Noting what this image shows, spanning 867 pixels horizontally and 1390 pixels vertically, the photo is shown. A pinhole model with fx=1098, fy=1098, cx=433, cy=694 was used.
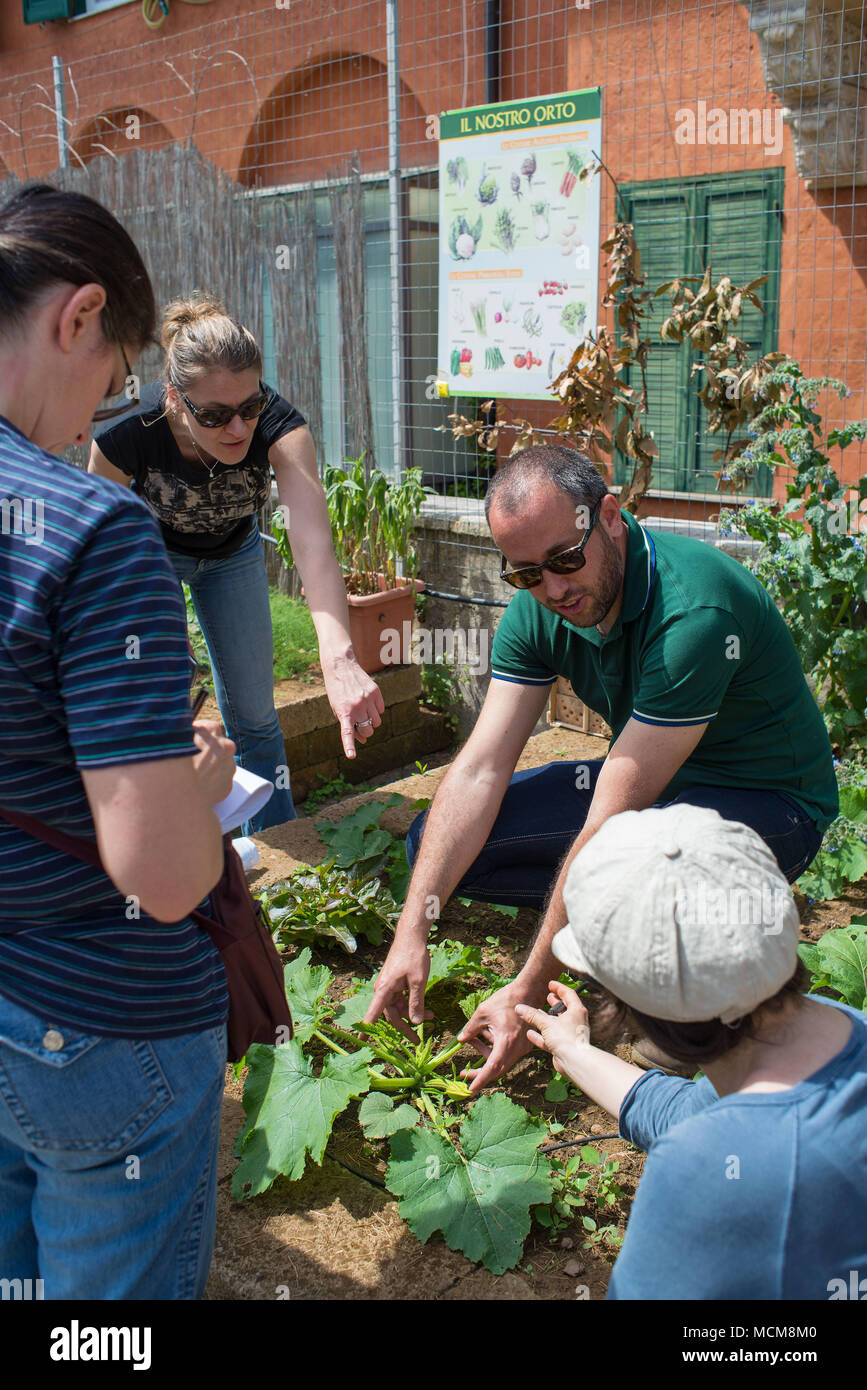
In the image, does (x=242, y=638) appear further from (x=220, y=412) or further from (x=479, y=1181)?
(x=479, y=1181)

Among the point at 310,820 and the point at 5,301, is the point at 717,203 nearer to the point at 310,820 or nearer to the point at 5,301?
the point at 310,820

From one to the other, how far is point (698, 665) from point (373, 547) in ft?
12.4

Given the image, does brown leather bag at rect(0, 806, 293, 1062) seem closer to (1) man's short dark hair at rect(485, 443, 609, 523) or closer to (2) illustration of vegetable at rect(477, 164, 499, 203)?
(1) man's short dark hair at rect(485, 443, 609, 523)

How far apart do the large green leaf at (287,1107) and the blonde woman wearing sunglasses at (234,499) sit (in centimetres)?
72

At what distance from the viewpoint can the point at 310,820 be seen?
3.75 m

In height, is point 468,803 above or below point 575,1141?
above

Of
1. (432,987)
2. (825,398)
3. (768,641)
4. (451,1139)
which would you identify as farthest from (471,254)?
(451,1139)

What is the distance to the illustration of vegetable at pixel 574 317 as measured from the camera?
17.6 ft

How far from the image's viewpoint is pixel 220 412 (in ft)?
9.64

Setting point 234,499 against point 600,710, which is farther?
point 234,499

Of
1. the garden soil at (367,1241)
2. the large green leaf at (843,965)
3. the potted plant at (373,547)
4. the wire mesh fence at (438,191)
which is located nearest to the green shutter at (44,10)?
the wire mesh fence at (438,191)

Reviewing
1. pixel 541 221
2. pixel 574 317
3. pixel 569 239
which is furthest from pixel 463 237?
pixel 574 317

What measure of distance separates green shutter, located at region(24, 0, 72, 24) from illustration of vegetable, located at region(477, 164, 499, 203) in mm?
7421

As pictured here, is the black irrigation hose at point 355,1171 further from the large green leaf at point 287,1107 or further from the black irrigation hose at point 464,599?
the black irrigation hose at point 464,599
